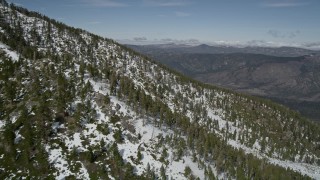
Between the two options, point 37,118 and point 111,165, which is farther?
point 37,118

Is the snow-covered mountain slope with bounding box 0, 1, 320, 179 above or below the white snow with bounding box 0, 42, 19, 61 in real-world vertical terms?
below

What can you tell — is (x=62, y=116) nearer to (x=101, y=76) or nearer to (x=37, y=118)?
(x=37, y=118)

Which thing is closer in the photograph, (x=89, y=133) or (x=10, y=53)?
(x=89, y=133)

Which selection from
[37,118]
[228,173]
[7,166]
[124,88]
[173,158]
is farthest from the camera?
[124,88]

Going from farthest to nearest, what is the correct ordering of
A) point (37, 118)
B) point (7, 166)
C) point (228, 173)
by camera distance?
point (228, 173) < point (37, 118) < point (7, 166)

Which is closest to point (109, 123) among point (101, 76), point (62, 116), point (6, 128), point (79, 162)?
point (62, 116)

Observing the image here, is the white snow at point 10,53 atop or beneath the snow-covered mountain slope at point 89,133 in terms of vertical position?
atop

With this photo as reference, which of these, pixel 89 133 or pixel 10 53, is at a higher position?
pixel 10 53

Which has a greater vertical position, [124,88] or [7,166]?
[124,88]

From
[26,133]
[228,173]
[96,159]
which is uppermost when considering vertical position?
[26,133]

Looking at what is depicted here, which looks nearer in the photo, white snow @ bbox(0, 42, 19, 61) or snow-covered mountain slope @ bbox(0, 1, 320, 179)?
snow-covered mountain slope @ bbox(0, 1, 320, 179)

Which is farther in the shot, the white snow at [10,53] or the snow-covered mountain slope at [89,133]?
the white snow at [10,53]
